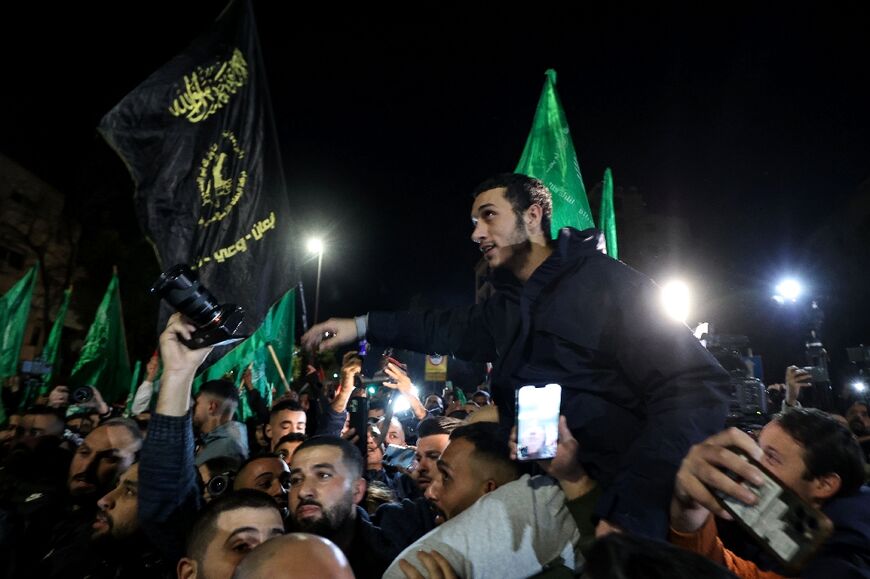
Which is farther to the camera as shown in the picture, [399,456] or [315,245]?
[315,245]

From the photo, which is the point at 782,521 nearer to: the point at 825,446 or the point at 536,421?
the point at 536,421

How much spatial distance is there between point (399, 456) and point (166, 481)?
4.49 metres

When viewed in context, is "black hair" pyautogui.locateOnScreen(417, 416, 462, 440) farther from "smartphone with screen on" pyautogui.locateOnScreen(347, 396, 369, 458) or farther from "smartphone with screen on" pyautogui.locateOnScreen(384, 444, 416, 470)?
"smartphone with screen on" pyautogui.locateOnScreen(384, 444, 416, 470)

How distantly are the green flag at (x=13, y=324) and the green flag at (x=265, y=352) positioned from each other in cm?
487

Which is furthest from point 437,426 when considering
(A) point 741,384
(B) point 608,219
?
(B) point 608,219

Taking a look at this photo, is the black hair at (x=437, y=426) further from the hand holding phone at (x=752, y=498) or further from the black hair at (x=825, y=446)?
the hand holding phone at (x=752, y=498)

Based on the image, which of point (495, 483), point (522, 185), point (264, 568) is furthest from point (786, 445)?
point (264, 568)

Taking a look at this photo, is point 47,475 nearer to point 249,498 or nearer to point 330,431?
point 330,431

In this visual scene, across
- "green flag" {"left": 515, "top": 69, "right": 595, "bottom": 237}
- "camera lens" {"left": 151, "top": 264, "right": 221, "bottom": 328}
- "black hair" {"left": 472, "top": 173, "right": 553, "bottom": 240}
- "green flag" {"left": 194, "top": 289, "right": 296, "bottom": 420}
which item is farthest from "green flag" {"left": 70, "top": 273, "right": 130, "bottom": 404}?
"black hair" {"left": 472, "top": 173, "right": 553, "bottom": 240}

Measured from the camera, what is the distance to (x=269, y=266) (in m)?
5.88

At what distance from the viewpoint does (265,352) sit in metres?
9.14

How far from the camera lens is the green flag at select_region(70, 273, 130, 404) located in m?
10.4

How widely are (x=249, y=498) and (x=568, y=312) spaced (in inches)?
80.7

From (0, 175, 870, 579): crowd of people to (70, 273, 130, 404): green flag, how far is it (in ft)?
19.4
